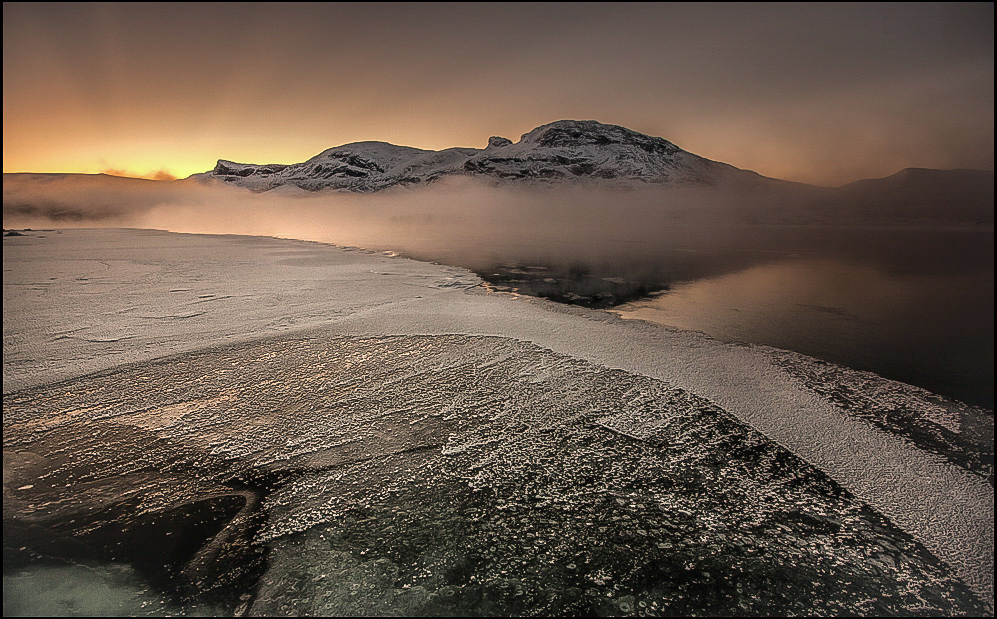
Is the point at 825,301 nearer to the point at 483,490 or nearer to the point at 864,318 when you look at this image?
the point at 864,318

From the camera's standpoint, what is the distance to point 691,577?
197cm

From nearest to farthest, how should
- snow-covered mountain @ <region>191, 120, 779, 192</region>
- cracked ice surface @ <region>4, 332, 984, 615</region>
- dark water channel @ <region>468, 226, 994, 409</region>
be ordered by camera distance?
cracked ice surface @ <region>4, 332, 984, 615</region> < dark water channel @ <region>468, 226, 994, 409</region> < snow-covered mountain @ <region>191, 120, 779, 192</region>

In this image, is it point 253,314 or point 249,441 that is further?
point 253,314

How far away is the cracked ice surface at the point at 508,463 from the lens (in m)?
1.97

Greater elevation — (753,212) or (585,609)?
(753,212)

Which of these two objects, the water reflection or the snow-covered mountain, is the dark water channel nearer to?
the water reflection

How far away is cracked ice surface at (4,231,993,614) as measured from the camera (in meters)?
1.97

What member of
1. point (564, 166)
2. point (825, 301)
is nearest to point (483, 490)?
point (825, 301)

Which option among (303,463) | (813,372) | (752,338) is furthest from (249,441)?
(752,338)

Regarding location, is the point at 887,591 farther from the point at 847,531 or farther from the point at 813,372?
the point at 813,372

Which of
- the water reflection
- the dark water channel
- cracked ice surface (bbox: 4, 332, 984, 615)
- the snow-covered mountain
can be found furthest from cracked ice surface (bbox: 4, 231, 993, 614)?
the snow-covered mountain

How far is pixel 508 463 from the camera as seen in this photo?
276cm

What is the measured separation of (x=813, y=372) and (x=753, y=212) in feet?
309

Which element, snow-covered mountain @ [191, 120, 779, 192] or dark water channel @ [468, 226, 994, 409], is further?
snow-covered mountain @ [191, 120, 779, 192]
